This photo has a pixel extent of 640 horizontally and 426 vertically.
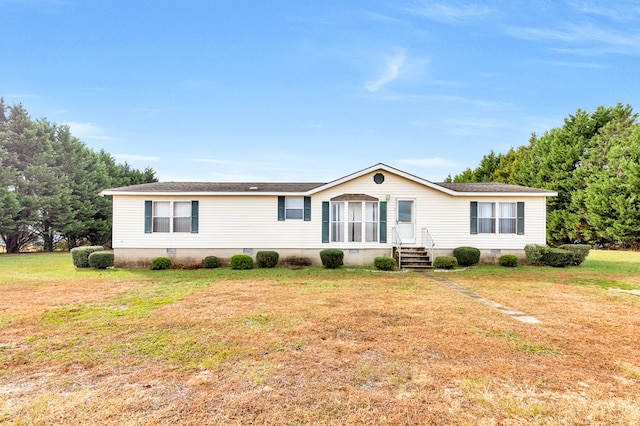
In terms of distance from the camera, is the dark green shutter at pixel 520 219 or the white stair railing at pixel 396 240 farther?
the dark green shutter at pixel 520 219

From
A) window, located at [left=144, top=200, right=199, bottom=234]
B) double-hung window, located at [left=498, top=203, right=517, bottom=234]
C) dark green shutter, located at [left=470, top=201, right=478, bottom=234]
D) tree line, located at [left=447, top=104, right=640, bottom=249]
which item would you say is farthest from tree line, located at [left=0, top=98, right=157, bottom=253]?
tree line, located at [left=447, top=104, right=640, bottom=249]

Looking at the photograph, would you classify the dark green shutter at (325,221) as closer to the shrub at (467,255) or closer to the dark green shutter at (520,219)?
the shrub at (467,255)

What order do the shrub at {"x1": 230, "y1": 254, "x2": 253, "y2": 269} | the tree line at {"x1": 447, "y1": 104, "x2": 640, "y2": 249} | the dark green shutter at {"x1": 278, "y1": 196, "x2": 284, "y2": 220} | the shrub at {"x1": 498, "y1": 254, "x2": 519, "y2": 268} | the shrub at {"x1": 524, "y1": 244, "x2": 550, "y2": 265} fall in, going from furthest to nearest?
the tree line at {"x1": 447, "y1": 104, "x2": 640, "y2": 249}, the dark green shutter at {"x1": 278, "y1": 196, "x2": 284, "y2": 220}, the shrub at {"x1": 524, "y1": 244, "x2": 550, "y2": 265}, the shrub at {"x1": 498, "y1": 254, "x2": 519, "y2": 268}, the shrub at {"x1": 230, "y1": 254, "x2": 253, "y2": 269}

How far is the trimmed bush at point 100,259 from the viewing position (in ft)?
49.8

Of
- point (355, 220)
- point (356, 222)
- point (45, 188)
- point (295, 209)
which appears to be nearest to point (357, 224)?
point (356, 222)

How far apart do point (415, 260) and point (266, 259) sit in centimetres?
679

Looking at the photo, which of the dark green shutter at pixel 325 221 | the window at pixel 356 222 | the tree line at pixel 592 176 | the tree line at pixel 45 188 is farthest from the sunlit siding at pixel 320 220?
the tree line at pixel 592 176

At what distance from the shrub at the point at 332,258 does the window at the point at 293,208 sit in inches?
89.6

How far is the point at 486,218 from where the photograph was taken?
1655 cm

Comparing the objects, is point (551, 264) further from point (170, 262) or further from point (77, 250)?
point (77, 250)

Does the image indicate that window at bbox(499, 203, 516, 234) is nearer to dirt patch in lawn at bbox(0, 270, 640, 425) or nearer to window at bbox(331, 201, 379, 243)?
window at bbox(331, 201, 379, 243)

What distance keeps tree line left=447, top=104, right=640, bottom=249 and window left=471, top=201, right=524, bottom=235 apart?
16989 millimetres

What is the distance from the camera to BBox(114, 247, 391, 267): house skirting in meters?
16.0

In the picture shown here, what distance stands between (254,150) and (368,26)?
13.6m
